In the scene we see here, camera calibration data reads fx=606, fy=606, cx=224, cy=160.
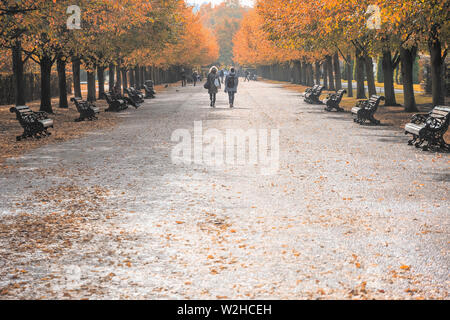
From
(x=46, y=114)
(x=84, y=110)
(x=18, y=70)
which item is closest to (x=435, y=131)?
(x=84, y=110)

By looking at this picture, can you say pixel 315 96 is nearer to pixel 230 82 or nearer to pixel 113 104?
pixel 230 82

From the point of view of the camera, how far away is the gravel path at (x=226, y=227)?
5.12 m

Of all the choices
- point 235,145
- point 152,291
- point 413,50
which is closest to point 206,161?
point 235,145

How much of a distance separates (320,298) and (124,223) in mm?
3141

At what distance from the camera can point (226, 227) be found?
22.8 feet

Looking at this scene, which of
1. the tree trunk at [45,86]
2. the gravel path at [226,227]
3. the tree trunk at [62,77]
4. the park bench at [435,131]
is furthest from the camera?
the tree trunk at [62,77]

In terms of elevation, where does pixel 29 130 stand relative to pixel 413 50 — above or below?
below

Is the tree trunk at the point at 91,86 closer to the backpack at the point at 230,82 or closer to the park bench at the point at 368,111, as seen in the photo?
the backpack at the point at 230,82

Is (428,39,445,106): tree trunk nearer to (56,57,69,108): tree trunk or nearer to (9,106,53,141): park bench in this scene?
(9,106,53,141): park bench

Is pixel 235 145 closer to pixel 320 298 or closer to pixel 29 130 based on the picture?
pixel 29 130

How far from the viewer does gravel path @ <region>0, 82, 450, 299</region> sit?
5125mm

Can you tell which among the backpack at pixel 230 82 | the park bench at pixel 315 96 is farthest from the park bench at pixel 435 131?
the park bench at pixel 315 96

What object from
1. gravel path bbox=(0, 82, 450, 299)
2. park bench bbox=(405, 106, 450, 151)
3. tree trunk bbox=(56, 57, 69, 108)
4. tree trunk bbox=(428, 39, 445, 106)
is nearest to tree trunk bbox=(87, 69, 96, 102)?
tree trunk bbox=(56, 57, 69, 108)

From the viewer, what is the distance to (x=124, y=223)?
7188mm
